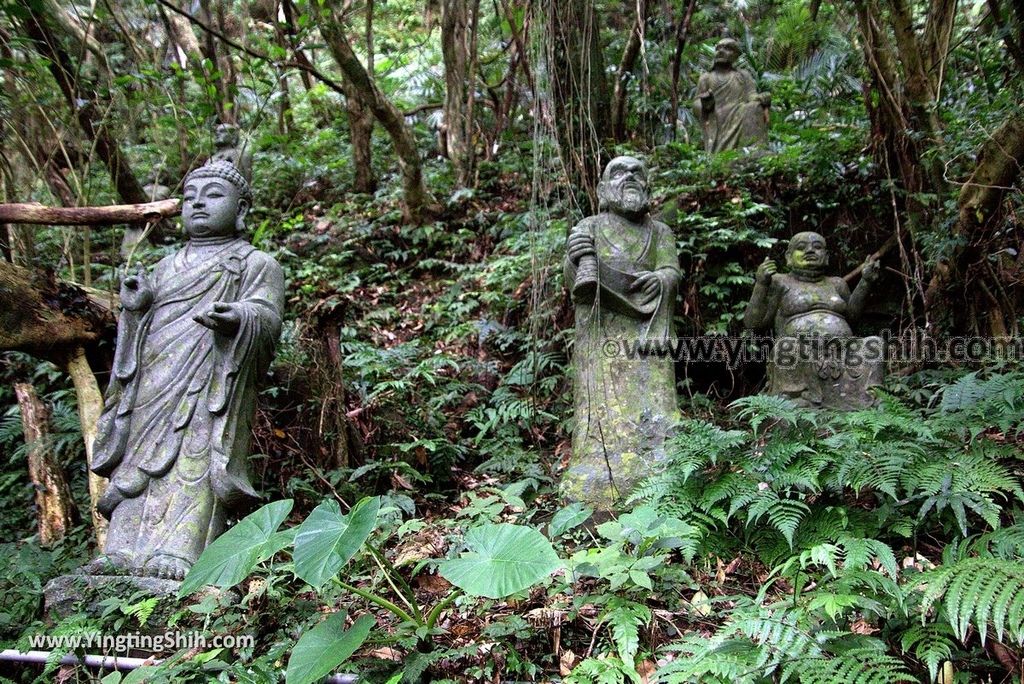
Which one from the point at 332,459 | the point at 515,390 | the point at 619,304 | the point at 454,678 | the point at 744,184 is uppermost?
the point at 744,184

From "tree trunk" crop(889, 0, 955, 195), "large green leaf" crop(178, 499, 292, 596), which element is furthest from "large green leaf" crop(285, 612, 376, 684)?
"tree trunk" crop(889, 0, 955, 195)

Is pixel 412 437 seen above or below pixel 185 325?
below

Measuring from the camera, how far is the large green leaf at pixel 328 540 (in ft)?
7.77

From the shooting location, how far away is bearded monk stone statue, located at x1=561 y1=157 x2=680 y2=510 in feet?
14.0

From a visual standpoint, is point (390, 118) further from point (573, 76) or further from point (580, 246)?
point (573, 76)

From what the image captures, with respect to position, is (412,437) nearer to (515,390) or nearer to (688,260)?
(515,390)

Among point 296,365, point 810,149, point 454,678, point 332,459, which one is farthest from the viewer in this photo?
point 810,149

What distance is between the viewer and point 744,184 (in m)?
7.27

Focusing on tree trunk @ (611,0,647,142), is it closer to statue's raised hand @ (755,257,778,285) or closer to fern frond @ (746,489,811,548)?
statue's raised hand @ (755,257,778,285)

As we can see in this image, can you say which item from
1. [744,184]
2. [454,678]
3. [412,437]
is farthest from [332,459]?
[744,184]

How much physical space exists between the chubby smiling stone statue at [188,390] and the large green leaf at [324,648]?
1.60 metres

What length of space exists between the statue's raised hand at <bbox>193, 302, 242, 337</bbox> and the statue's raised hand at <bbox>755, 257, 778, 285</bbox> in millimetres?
3688

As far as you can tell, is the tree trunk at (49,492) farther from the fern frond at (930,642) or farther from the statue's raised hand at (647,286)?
the fern frond at (930,642)

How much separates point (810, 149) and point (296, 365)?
5554 mm
